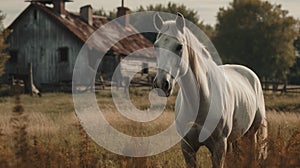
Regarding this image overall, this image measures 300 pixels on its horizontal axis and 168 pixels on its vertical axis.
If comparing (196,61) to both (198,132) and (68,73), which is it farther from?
(68,73)

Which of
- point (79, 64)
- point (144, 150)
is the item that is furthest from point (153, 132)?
point (79, 64)

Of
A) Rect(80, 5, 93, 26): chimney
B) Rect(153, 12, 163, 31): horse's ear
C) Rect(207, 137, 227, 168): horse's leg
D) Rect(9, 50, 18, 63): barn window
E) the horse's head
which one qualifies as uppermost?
Rect(80, 5, 93, 26): chimney

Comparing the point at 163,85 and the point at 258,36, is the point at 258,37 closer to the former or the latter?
the point at 258,36

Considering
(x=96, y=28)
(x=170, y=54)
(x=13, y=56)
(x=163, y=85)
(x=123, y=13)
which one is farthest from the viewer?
(x=123, y=13)

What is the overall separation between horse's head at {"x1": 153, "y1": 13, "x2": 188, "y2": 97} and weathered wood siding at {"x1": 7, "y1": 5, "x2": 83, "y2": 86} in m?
29.9

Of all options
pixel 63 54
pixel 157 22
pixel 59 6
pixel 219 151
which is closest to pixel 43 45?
pixel 63 54

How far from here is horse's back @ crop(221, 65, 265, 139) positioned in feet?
19.4

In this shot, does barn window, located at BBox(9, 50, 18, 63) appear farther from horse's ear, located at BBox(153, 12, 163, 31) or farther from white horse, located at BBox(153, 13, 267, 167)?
horse's ear, located at BBox(153, 12, 163, 31)

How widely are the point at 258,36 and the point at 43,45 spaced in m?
21.3

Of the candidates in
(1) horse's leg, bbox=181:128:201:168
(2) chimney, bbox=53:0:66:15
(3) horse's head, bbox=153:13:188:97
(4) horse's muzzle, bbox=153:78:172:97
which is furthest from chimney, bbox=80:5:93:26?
(4) horse's muzzle, bbox=153:78:172:97

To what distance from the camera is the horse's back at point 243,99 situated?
233 inches

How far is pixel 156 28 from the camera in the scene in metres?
5.26

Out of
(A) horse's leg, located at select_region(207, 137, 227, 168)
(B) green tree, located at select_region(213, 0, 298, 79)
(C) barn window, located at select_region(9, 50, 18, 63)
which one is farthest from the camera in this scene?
(B) green tree, located at select_region(213, 0, 298, 79)

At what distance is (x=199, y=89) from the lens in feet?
17.0
